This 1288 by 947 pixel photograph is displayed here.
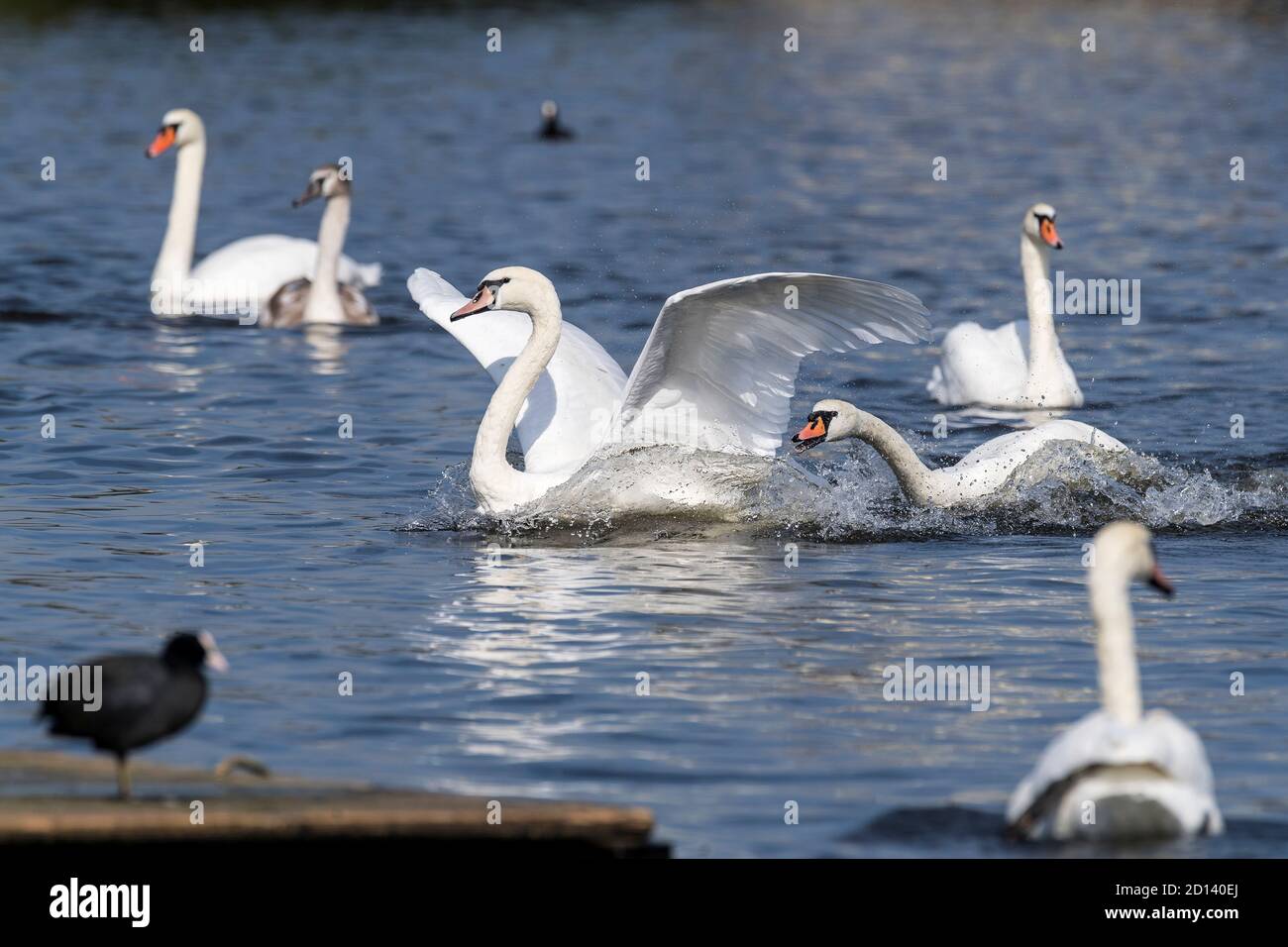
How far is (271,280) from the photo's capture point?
57.2 ft

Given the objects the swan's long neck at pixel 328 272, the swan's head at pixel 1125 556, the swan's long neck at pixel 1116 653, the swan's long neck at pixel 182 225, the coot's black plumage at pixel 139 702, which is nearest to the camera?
the coot's black plumage at pixel 139 702

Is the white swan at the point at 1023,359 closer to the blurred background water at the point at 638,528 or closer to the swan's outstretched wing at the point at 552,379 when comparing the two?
the blurred background water at the point at 638,528

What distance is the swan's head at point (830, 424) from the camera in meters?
10.3

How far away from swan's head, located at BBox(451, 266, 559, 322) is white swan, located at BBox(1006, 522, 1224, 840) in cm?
497

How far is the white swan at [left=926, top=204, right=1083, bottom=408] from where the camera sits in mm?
13492

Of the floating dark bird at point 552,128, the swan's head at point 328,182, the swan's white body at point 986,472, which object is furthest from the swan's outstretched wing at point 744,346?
the floating dark bird at point 552,128

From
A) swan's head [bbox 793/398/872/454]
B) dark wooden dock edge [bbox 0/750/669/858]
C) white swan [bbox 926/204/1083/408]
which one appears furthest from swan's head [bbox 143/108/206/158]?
dark wooden dock edge [bbox 0/750/669/858]

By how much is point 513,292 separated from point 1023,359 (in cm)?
444

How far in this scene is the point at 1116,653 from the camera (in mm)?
5922

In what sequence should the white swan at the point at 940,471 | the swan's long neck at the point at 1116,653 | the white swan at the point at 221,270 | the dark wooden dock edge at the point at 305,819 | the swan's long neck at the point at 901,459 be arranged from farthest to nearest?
the white swan at the point at 221,270, the swan's long neck at the point at 901,459, the white swan at the point at 940,471, the swan's long neck at the point at 1116,653, the dark wooden dock edge at the point at 305,819

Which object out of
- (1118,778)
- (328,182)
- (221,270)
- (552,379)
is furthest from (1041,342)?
(1118,778)

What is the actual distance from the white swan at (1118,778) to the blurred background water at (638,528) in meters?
0.15

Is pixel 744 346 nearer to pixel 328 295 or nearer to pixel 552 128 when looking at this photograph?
pixel 328 295

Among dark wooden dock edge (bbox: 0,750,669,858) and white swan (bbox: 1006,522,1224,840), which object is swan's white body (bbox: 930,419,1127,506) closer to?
white swan (bbox: 1006,522,1224,840)
